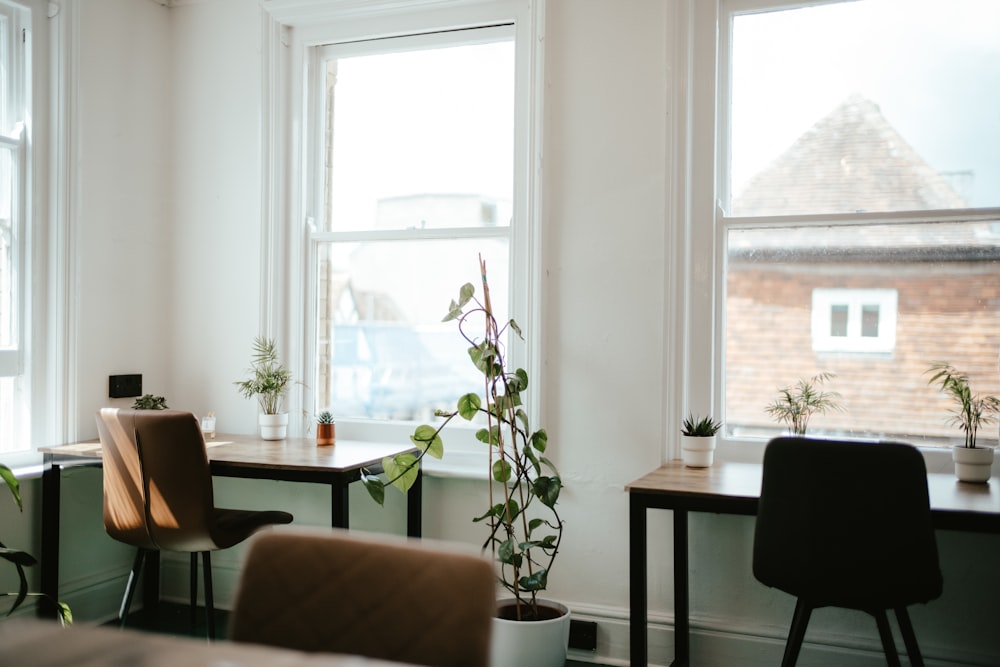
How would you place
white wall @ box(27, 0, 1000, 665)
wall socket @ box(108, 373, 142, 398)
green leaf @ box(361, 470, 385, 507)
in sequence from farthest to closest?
wall socket @ box(108, 373, 142, 398)
white wall @ box(27, 0, 1000, 665)
green leaf @ box(361, 470, 385, 507)

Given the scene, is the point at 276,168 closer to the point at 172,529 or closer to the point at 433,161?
the point at 433,161

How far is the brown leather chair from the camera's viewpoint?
2.76m

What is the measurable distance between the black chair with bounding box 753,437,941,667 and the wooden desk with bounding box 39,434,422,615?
141 cm

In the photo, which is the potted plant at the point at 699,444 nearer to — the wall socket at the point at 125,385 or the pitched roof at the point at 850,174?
the pitched roof at the point at 850,174

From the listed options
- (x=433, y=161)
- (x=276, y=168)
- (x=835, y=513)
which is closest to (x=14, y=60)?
(x=276, y=168)

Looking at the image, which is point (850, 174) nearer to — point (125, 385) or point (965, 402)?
point (965, 402)

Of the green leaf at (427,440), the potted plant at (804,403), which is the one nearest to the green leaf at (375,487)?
the green leaf at (427,440)

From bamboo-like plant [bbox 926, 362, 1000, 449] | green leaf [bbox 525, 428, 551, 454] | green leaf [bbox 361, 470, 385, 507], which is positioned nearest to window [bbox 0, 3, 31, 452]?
green leaf [bbox 361, 470, 385, 507]

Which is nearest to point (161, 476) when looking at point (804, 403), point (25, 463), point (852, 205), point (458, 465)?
point (25, 463)

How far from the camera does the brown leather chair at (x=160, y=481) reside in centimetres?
276

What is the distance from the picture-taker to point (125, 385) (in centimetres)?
370

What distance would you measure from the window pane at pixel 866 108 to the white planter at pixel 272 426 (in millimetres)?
2017

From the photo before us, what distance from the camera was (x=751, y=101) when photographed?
10.3ft

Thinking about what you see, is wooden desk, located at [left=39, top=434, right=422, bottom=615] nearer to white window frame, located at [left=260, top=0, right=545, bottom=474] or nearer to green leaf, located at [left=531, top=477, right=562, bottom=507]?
white window frame, located at [left=260, top=0, right=545, bottom=474]
